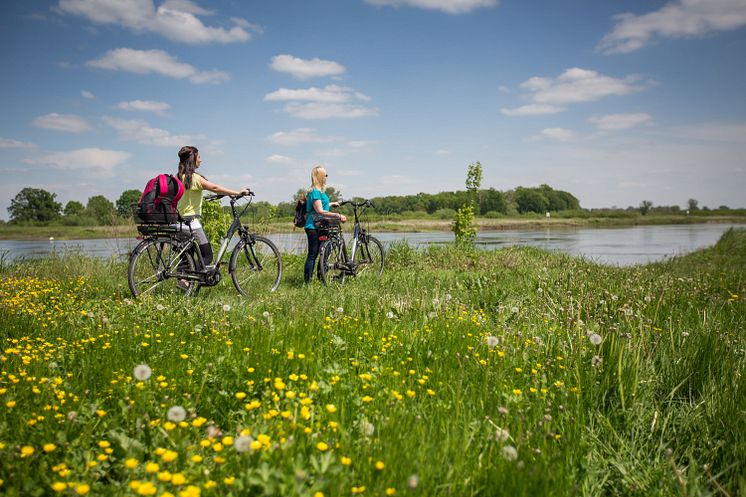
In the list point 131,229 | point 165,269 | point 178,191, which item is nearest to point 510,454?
point 178,191

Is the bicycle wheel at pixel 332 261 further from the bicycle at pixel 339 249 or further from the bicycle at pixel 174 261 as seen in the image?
the bicycle at pixel 174 261

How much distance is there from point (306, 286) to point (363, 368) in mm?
5251

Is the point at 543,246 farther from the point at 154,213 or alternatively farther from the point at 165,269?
the point at 154,213

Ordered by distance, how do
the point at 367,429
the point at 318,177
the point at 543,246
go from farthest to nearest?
the point at 543,246 → the point at 318,177 → the point at 367,429

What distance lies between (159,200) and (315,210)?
2774 millimetres

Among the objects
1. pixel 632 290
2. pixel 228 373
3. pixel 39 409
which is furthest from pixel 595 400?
pixel 632 290

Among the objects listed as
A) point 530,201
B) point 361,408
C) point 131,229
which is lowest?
point 361,408

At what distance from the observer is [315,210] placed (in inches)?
336

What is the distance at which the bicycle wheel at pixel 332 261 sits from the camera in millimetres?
8648

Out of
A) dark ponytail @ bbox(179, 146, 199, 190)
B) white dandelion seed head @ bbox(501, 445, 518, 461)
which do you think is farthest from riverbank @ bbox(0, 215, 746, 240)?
white dandelion seed head @ bbox(501, 445, 518, 461)

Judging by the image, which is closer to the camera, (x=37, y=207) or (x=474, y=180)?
(x=474, y=180)

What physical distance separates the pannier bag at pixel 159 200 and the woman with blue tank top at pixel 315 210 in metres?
2.43

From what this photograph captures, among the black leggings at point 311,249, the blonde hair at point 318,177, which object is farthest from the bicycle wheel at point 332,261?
the blonde hair at point 318,177

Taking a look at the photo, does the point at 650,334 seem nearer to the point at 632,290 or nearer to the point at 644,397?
the point at 644,397
